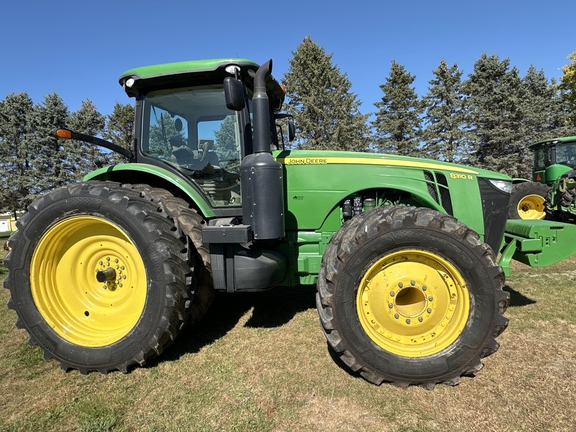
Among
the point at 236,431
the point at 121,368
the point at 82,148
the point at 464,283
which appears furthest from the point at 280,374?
the point at 82,148

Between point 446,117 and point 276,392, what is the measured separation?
24035 mm

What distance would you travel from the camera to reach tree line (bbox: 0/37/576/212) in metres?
21.7

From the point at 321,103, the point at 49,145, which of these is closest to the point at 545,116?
the point at 321,103

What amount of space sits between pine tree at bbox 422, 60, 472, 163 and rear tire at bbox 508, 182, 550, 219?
13845 millimetres

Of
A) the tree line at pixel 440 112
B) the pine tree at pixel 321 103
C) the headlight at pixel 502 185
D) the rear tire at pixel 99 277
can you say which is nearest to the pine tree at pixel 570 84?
the tree line at pixel 440 112

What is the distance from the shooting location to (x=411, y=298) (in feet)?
8.73

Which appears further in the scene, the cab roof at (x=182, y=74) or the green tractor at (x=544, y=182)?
the green tractor at (x=544, y=182)

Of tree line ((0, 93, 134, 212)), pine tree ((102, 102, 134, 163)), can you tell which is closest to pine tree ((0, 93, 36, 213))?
tree line ((0, 93, 134, 212))

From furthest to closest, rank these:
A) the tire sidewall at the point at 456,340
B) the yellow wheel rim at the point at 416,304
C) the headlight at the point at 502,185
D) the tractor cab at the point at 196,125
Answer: the headlight at the point at 502,185 < the tractor cab at the point at 196,125 < the yellow wheel rim at the point at 416,304 < the tire sidewall at the point at 456,340

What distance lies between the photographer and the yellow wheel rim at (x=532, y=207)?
952cm

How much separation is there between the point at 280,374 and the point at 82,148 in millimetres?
23912

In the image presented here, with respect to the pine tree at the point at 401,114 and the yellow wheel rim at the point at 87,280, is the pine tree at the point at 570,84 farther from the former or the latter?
the yellow wheel rim at the point at 87,280

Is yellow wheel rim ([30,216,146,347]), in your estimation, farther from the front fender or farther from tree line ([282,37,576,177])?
tree line ([282,37,576,177])

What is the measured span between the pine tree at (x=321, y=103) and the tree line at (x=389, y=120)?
0.07 m
